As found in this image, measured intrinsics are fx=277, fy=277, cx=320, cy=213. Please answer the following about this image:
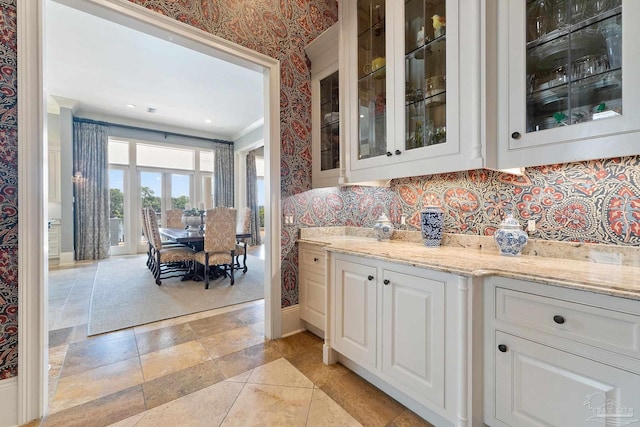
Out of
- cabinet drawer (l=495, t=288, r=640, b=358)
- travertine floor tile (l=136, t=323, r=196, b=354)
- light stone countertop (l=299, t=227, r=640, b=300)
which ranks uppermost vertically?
light stone countertop (l=299, t=227, r=640, b=300)

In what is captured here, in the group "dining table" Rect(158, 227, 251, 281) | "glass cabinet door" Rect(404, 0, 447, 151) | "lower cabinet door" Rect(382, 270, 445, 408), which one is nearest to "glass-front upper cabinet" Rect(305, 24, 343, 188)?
"glass cabinet door" Rect(404, 0, 447, 151)

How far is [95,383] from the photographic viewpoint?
1.88m

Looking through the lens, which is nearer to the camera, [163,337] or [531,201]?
[531,201]

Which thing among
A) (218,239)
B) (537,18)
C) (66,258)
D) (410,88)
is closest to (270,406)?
(410,88)

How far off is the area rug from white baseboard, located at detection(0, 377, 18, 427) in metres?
1.21

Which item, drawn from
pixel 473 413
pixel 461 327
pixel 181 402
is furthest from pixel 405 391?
pixel 181 402

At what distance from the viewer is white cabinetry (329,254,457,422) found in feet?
4.59

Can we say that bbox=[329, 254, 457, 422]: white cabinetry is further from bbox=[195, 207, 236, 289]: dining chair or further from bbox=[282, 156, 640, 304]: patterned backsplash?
bbox=[195, 207, 236, 289]: dining chair

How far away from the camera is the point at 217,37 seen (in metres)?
2.15

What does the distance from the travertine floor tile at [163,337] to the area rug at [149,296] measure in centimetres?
32

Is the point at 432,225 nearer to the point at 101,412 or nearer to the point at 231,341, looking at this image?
the point at 231,341

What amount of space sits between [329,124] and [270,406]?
89.2 inches

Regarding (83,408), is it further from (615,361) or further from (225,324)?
(615,361)

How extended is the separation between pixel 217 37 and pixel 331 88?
1034mm
